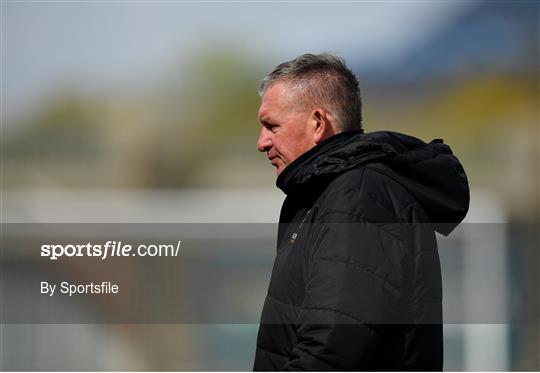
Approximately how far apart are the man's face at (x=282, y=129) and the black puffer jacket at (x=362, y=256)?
53mm

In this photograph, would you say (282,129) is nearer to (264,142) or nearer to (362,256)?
(264,142)

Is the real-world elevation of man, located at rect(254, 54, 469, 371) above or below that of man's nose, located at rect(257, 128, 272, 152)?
below

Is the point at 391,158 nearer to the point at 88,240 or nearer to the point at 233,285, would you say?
the point at 88,240

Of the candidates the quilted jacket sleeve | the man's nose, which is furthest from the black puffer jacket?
the man's nose

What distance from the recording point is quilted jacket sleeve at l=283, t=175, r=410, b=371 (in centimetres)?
162

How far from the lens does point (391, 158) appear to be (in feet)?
6.03

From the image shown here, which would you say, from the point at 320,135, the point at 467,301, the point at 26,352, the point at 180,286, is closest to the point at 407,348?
the point at 320,135

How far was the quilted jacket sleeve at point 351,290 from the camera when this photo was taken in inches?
63.7

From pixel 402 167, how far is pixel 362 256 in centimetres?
29

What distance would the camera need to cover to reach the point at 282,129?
1.98 meters

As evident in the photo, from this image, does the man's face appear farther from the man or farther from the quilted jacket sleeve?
the quilted jacket sleeve

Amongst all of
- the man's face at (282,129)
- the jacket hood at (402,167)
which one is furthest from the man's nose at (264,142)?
the jacket hood at (402,167)

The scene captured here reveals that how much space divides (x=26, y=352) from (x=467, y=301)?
304cm

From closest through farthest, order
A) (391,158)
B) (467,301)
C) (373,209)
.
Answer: (373,209)
(391,158)
(467,301)
